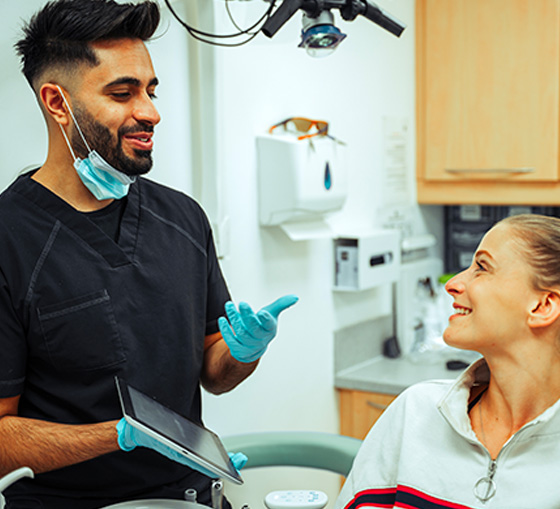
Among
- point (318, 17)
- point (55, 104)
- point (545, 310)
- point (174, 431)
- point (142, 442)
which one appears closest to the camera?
point (174, 431)

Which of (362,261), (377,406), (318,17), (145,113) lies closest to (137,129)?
(145,113)

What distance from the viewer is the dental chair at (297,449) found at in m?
1.85

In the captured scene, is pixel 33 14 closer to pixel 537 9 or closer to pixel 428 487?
pixel 428 487

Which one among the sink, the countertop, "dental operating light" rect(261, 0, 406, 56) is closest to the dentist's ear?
"dental operating light" rect(261, 0, 406, 56)

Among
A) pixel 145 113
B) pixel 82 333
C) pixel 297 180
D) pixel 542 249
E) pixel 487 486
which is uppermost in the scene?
pixel 145 113

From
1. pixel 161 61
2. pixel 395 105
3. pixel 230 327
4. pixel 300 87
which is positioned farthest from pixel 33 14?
pixel 395 105

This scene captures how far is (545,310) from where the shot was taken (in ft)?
4.24

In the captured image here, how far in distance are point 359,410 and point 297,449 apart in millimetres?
681

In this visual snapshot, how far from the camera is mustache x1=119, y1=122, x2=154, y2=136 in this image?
55.3 inches

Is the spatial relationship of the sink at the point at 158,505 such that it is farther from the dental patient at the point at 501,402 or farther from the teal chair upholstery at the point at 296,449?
the teal chair upholstery at the point at 296,449

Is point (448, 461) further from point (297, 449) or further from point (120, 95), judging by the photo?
point (120, 95)

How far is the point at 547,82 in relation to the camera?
2.61 m

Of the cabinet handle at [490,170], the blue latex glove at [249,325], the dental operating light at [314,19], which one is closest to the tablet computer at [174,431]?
the blue latex glove at [249,325]

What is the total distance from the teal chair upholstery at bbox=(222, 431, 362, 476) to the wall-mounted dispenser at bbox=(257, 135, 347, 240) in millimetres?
591
